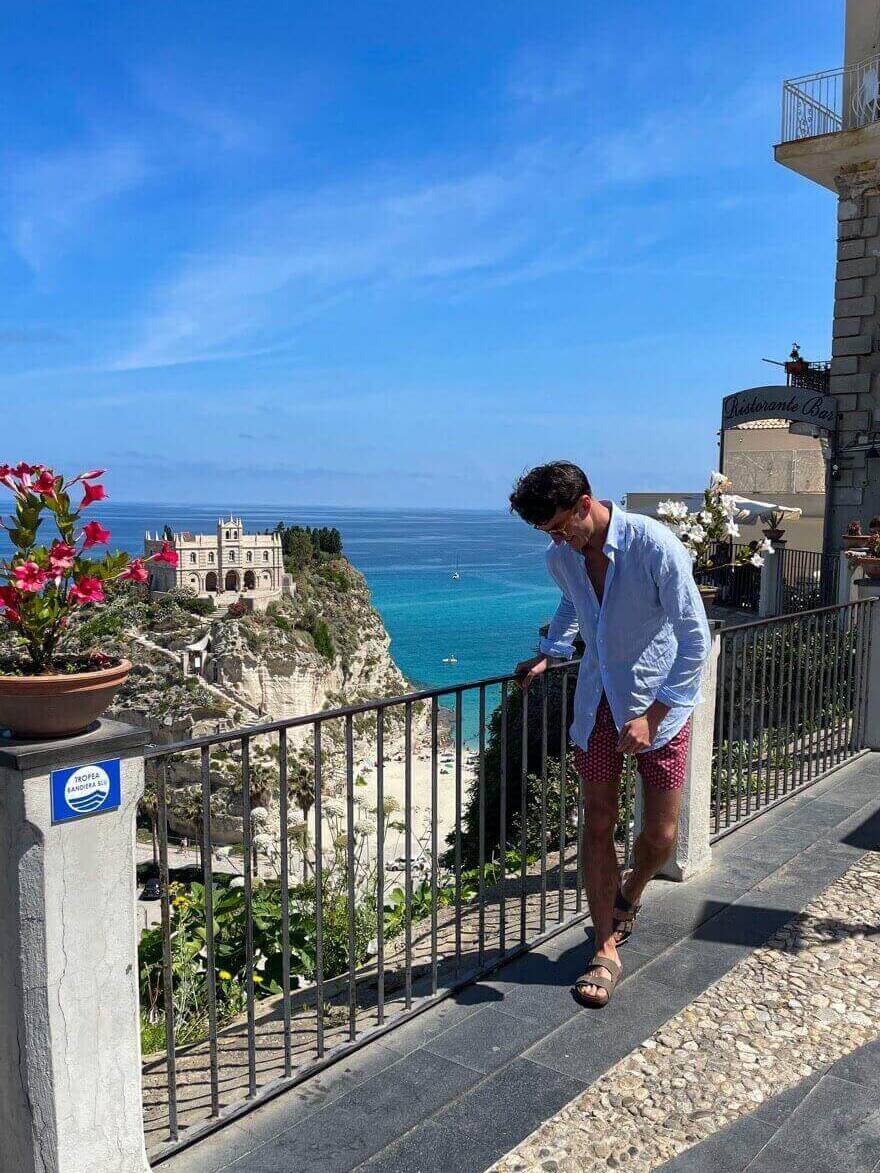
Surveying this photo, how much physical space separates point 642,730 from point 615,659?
0.78ft

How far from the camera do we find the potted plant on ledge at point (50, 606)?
1971 mm

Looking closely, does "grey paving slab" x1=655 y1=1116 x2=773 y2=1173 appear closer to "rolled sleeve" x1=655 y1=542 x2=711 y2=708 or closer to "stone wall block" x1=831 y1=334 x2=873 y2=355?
"rolled sleeve" x1=655 y1=542 x2=711 y2=708

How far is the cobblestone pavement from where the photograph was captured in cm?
245

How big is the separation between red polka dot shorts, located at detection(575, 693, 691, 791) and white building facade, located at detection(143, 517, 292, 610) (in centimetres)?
6232

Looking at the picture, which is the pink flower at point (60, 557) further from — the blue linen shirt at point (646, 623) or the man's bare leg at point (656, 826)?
the man's bare leg at point (656, 826)

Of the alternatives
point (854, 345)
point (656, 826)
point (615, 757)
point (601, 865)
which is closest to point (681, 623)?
point (615, 757)

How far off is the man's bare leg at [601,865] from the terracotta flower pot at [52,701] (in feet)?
5.62

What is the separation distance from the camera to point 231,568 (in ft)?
222

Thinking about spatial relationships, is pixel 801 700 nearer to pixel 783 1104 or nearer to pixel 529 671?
pixel 529 671

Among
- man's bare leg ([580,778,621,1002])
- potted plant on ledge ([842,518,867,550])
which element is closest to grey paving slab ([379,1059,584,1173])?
man's bare leg ([580,778,621,1002])

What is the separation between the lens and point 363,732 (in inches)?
2130

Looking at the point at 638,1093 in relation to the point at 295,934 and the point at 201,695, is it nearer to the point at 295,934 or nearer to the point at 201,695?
the point at 295,934

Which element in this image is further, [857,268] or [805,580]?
[805,580]

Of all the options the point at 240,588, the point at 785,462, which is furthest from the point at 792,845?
the point at 240,588
